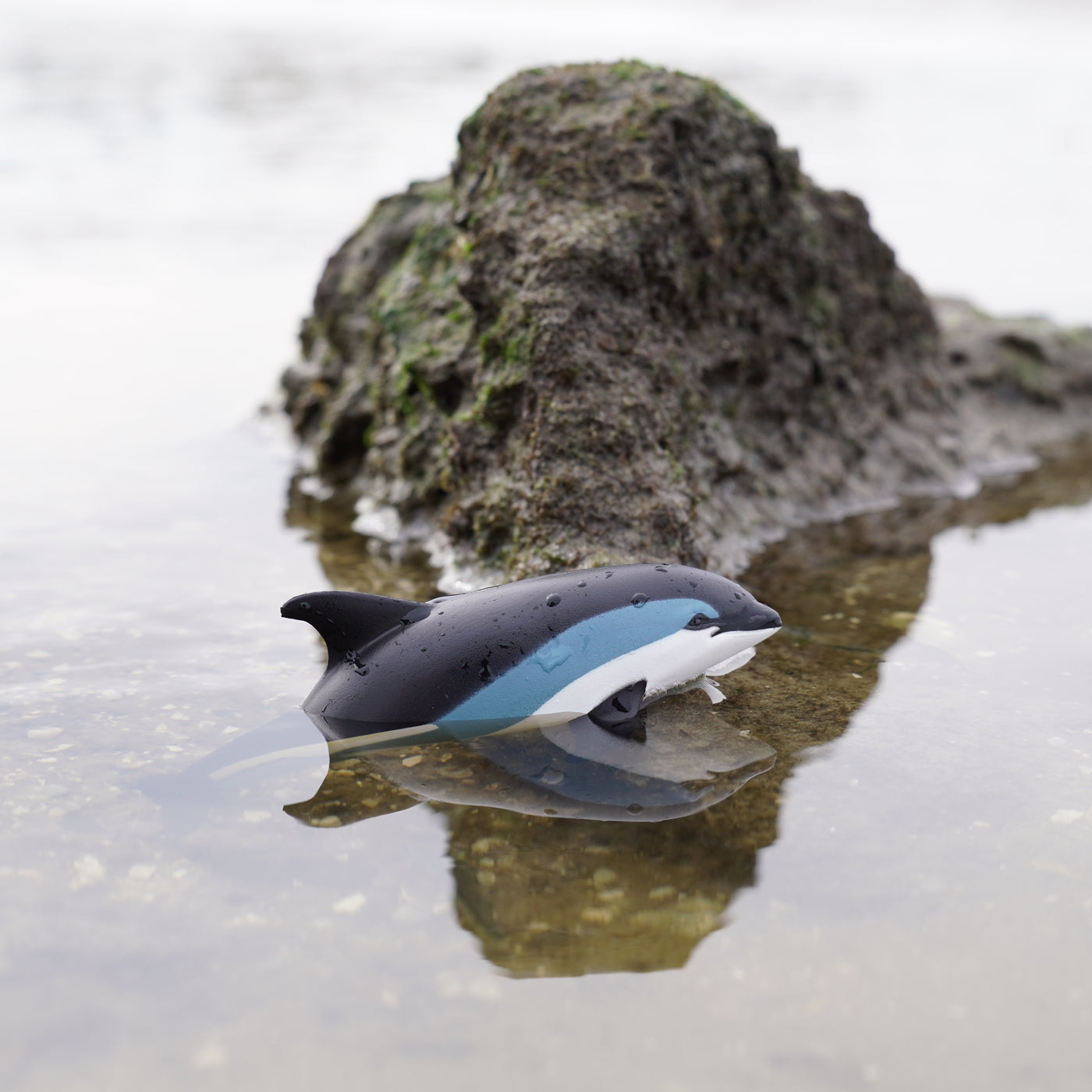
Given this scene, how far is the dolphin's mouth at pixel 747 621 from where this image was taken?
427cm

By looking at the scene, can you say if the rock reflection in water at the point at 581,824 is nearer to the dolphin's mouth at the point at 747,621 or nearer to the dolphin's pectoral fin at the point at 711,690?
the dolphin's pectoral fin at the point at 711,690

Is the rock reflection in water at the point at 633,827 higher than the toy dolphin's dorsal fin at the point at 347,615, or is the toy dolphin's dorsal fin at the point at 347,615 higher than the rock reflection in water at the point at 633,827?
the toy dolphin's dorsal fin at the point at 347,615

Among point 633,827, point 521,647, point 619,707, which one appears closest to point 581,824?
point 633,827

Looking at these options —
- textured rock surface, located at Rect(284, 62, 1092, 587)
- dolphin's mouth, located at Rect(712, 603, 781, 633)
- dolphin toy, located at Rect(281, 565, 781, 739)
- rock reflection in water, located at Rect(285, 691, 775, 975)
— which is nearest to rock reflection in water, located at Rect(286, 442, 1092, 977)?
rock reflection in water, located at Rect(285, 691, 775, 975)

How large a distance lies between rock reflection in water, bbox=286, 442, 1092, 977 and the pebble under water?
0.04 feet

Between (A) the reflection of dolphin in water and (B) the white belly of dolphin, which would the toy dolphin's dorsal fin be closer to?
(A) the reflection of dolphin in water

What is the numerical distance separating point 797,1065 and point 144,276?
14766mm

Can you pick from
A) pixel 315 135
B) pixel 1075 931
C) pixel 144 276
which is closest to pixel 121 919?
pixel 1075 931

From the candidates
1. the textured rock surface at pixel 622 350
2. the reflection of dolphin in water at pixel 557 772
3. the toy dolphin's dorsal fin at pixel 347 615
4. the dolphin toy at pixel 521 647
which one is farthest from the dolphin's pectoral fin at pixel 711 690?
the toy dolphin's dorsal fin at pixel 347 615

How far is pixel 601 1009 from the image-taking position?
2.88 metres

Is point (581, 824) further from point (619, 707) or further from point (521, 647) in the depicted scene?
point (521, 647)

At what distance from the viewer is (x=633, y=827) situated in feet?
12.2

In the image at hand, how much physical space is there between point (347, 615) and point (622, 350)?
8.16 ft

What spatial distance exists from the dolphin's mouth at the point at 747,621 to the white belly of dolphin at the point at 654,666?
16 millimetres
